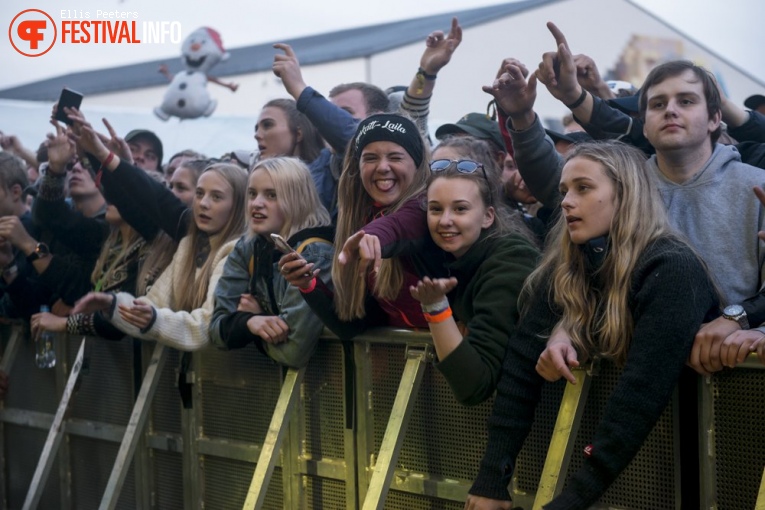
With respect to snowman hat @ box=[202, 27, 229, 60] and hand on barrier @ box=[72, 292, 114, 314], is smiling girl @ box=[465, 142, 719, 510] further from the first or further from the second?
snowman hat @ box=[202, 27, 229, 60]

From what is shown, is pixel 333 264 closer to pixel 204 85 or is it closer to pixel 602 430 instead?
pixel 602 430

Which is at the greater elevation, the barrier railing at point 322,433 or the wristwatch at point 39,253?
the wristwatch at point 39,253

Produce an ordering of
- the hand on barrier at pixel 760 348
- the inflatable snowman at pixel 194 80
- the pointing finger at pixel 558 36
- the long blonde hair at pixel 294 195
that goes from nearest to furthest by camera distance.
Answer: the hand on barrier at pixel 760 348, the pointing finger at pixel 558 36, the long blonde hair at pixel 294 195, the inflatable snowman at pixel 194 80

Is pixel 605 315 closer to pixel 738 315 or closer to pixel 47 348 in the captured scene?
pixel 738 315

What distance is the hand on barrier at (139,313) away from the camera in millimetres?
4555

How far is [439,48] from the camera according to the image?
4.64 m

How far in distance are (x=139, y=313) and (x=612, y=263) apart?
8.11 ft

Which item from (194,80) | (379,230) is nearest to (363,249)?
→ (379,230)

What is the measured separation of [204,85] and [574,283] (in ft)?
33.0

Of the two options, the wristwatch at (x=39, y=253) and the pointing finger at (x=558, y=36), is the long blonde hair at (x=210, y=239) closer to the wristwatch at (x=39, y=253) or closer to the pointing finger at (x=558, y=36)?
the wristwatch at (x=39, y=253)

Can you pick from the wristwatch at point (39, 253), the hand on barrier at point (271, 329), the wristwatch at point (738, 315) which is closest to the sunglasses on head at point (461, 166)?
the hand on barrier at point (271, 329)

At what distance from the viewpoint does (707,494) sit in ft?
9.09

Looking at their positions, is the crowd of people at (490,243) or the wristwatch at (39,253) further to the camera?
the wristwatch at (39,253)

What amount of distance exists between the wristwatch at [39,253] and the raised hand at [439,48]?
105 inches
